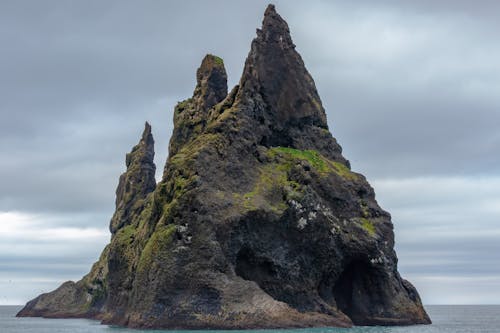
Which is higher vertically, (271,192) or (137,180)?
(137,180)

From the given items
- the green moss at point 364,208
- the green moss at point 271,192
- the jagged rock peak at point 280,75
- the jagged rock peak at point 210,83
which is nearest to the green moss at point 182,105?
the jagged rock peak at point 210,83

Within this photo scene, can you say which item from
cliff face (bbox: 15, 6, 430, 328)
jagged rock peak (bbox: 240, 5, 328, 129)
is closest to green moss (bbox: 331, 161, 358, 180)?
cliff face (bbox: 15, 6, 430, 328)

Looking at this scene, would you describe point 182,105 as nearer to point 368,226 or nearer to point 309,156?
point 309,156

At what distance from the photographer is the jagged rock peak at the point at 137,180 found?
154 meters

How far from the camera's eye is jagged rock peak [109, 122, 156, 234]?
154 metres

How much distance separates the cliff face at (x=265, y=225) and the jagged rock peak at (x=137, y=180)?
44.3 metres

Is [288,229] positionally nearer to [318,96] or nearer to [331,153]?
[331,153]

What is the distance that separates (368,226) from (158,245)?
28.6m

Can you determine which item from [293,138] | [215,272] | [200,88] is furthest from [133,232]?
[215,272]

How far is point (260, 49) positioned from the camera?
101875 mm

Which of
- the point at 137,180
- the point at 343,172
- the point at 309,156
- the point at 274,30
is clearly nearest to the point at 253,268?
the point at 309,156

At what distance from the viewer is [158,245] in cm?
8125

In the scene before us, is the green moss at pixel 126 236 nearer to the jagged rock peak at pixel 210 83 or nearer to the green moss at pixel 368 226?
the jagged rock peak at pixel 210 83

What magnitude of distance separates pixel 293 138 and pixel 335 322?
30488 mm
